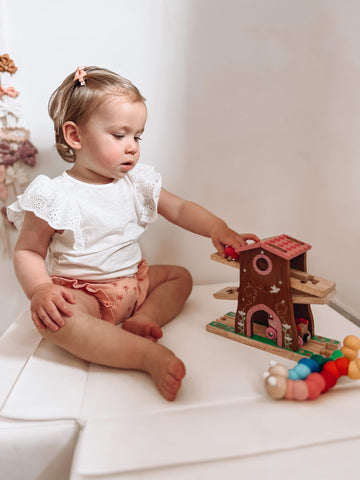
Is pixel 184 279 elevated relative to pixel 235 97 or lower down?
Result: lower down

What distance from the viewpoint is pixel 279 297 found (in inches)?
28.5

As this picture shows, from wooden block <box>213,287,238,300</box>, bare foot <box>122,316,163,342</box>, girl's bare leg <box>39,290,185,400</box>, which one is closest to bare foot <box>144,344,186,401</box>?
girl's bare leg <box>39,290,185,400</box>

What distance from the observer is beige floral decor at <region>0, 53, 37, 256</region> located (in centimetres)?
95

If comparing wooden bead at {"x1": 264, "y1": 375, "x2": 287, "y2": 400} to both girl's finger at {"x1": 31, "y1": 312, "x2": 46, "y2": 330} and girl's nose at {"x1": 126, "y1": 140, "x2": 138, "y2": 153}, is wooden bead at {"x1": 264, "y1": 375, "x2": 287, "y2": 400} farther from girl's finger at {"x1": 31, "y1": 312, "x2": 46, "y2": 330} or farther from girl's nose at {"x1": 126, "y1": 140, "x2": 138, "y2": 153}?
girl's nose at {"x1": 126, "y1": 140, "x2": 138, "y2": 153}

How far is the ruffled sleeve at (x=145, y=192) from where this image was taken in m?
0.93

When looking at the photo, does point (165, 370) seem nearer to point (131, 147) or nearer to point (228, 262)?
point (228, 262)

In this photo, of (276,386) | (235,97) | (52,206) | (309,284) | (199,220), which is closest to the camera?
(276,386)

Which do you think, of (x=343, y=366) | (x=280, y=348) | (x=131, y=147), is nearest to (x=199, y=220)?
(x=131, y=147)

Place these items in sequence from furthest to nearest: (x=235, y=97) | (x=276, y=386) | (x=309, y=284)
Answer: (x=235, y=97) → (x=309, y=284) → (x=276, y=386)

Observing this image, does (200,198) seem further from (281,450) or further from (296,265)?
(281,450)

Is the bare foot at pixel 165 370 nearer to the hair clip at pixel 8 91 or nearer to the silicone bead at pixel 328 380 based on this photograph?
the silicone bead at pixel 328 380

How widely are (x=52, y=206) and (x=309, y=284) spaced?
50 cm

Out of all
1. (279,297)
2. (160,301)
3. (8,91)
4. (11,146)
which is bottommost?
(160,301)

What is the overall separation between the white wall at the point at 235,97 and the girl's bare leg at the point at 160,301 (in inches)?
6.0
